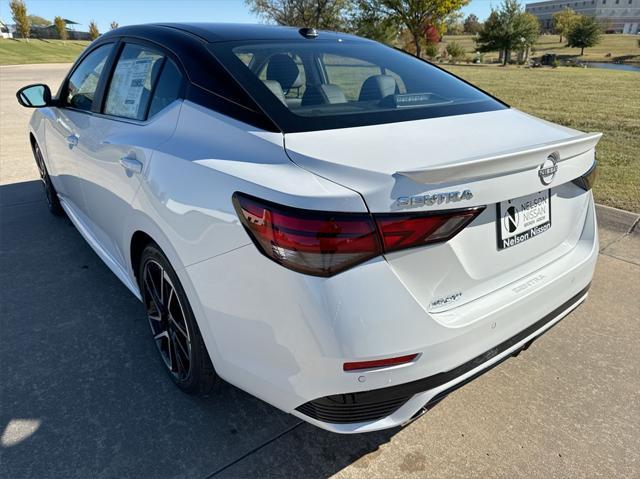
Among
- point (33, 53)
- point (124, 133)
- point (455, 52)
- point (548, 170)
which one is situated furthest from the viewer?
Answer: point (455, 52)

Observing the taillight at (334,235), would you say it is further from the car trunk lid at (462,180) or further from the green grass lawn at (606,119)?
the green grass lawn at (606,119)

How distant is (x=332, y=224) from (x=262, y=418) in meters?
1.21

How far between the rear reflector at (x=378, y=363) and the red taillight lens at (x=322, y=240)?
0.30m

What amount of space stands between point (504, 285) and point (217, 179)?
43.8 inches

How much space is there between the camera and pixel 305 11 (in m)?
33.4

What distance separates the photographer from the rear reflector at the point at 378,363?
59.3 inches

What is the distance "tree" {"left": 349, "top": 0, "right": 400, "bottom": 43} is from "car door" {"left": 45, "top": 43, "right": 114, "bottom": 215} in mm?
37329

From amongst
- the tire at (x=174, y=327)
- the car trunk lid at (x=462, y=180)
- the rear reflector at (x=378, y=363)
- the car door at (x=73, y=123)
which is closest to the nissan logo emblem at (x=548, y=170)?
the car trunk lid at (x=462, y=180)

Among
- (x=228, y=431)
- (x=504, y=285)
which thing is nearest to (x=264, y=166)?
(x=504, y=285)

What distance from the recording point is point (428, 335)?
1.56 m

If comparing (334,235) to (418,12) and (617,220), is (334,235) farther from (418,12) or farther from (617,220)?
(418,12)

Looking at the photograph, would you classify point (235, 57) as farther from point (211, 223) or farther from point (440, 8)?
point (440, 8)

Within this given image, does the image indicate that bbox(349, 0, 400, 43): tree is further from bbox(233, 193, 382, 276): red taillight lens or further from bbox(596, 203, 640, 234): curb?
bbox(233, 193, 382, 276): red taillight lens

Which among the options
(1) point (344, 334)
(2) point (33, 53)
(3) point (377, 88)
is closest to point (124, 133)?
(3) point (377, 88)
